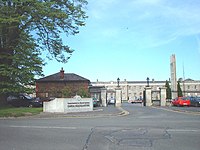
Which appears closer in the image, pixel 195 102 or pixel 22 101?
pixel 22 101

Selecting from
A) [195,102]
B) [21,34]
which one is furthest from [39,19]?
[195,102]

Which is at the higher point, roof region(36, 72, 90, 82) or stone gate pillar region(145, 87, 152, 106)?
roof region(36, 72, 90, 82)

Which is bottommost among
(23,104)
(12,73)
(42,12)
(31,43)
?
(23,104)

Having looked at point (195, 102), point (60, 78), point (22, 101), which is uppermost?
point (60, 78)

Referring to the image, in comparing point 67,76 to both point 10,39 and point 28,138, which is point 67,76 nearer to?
point 10,39

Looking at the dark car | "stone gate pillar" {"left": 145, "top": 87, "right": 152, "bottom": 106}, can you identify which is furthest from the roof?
the dark car

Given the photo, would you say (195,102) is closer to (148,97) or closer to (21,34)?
(148,97)

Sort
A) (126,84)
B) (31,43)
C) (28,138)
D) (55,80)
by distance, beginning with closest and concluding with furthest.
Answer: (28,138), (31,43), (55,80), (126,84)

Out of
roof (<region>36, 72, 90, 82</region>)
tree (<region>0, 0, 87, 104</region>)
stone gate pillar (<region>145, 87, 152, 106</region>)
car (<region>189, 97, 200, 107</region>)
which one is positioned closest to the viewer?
tree (<region>0, 0, 87, 104</region>)

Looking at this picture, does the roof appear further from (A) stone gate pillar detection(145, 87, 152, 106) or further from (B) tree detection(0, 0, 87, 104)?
(B) tree detection(0, 0, 87, 104)

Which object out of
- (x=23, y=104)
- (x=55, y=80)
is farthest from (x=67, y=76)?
(x=23, y=104)

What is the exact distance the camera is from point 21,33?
30.1m

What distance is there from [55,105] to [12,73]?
530cm

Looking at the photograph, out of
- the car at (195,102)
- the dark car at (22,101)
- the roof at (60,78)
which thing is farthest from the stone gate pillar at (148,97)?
the dark car at (22,101)
